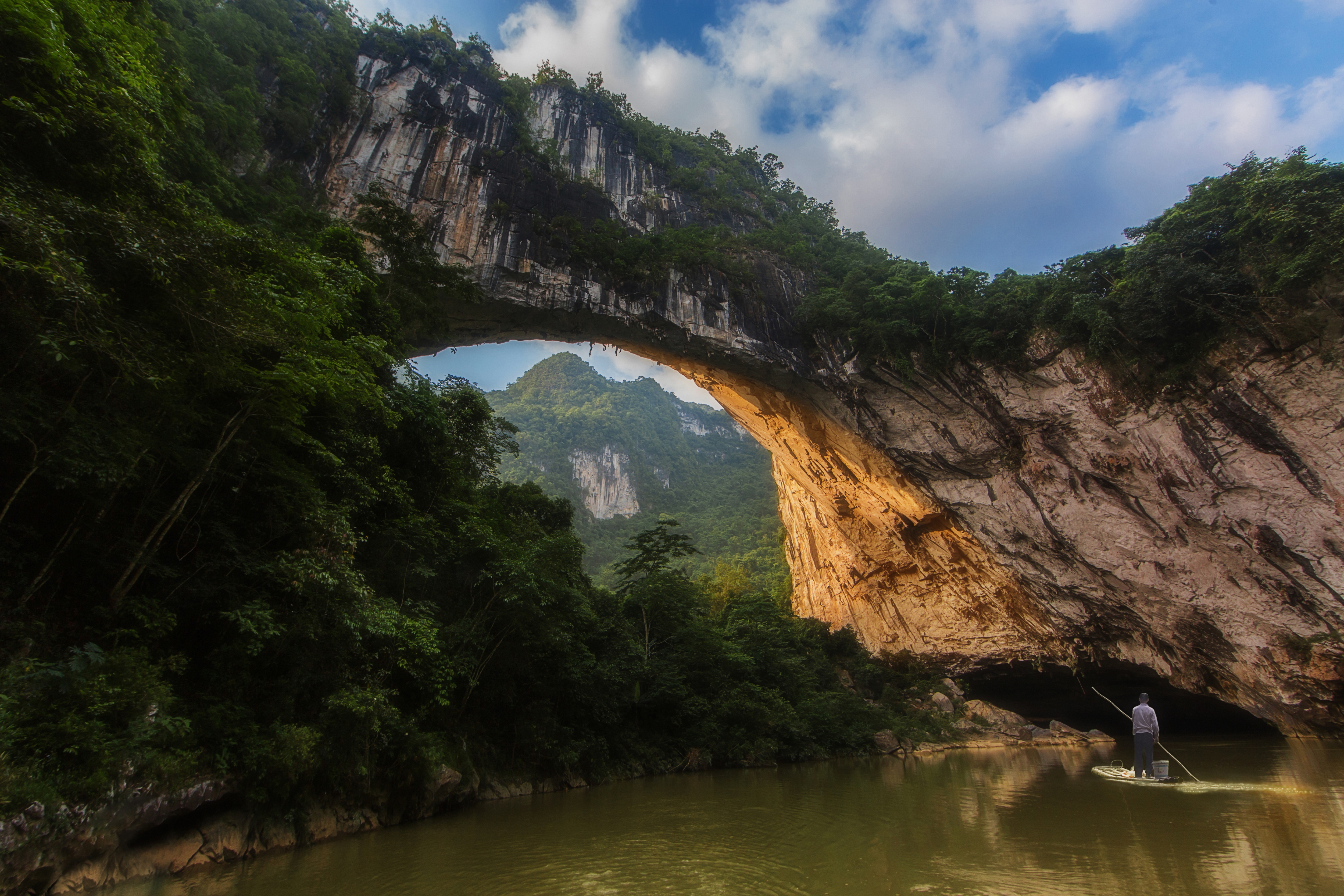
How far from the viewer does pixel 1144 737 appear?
24.3 feet

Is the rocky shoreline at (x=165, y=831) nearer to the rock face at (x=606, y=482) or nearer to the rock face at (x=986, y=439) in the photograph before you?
the rock face at (x=986, y=439)

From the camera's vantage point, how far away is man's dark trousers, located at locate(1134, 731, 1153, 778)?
7.35 meters

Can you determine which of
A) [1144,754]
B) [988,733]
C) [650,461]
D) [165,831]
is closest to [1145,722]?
[1144,754]

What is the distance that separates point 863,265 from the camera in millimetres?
17812

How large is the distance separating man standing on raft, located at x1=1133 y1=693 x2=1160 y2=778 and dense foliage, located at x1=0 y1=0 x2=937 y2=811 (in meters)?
7.65

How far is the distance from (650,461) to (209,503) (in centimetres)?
5243

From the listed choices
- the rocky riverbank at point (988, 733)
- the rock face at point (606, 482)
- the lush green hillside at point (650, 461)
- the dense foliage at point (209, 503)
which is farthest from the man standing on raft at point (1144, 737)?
the rock face at point (606, 482)

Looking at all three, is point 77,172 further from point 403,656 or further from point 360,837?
point 360,837

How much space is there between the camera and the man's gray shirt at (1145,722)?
286 inches

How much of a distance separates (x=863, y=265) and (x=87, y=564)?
60.0ft

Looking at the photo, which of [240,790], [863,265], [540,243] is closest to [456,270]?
[540,243]

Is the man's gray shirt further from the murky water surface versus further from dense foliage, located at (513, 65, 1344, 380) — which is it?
dense foliage, located at (513, 65, 1344, 380)

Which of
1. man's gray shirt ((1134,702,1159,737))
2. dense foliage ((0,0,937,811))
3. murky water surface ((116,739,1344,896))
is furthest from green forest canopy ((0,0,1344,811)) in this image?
man's gray shirt ((1134,702,1159,737))

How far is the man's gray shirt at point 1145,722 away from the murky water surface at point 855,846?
617mm
